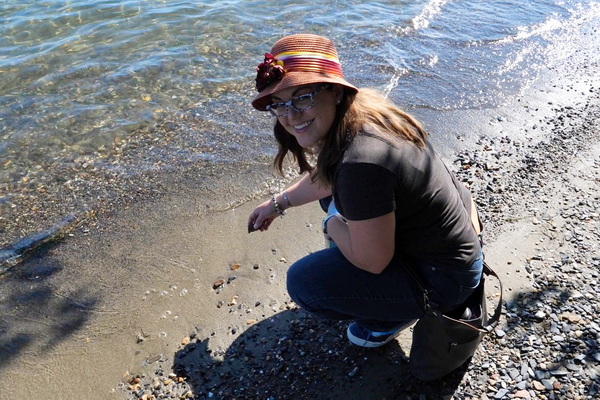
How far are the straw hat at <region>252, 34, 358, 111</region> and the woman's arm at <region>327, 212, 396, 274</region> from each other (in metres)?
0.66

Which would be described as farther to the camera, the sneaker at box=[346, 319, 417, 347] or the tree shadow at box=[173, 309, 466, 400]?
the sneaker at box=[346, 319, 417, 347]

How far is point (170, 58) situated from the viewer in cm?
786

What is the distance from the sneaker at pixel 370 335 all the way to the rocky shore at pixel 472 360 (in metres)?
0.08

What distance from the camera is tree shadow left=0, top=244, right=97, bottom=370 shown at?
3.46 metres

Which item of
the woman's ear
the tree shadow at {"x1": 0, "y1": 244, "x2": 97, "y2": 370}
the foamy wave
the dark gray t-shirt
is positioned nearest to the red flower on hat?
the woman's ear

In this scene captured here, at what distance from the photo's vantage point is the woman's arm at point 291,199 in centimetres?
333

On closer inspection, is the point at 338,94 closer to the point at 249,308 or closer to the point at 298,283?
the point at 298,283

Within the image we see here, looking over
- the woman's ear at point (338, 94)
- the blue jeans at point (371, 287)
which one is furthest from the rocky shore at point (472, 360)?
the woman's ear at point (338, 94)

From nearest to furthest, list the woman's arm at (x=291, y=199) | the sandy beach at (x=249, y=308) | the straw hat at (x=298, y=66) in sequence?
the straw hat at (x=298, y=66) → the sandy beach at (x=249, y=308) → the woman's arm at (x=291, y=199)

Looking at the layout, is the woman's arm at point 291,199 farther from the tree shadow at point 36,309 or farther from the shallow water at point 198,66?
the shallow water at point 198,66

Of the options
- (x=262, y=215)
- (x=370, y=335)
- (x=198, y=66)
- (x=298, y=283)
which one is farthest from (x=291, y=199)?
(x=198, y=66)

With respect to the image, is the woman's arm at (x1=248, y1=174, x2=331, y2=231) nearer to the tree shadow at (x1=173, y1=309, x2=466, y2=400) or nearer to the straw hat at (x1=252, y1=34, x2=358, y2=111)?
the tree shadow at (x1=173, y1=309, x2=466, y2=400)

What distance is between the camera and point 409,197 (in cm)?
235

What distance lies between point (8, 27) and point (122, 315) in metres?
7.72
